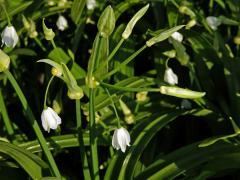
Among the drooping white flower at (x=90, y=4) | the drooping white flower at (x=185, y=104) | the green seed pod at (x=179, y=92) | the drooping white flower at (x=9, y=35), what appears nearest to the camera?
the green seed pod at (x=179, y=92)

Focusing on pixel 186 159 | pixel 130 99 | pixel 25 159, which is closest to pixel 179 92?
pixel 186 159

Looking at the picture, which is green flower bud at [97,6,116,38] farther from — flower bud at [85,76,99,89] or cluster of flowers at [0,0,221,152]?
cluster of flowers at [0,0,221,152]

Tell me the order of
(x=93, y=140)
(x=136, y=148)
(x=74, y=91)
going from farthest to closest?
(x=136, y=148)
(x=93, y=140)
(x=74, y=91)

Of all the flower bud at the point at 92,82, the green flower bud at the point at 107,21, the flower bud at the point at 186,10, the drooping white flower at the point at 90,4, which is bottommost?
the flower bud at the point at 92,82

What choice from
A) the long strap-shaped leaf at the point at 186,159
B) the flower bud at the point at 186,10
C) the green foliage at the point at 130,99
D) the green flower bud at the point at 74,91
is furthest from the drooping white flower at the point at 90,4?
the green flower bud at the point at 74,91

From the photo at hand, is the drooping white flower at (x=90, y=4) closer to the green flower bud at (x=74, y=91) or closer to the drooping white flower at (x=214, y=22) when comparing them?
the drooping white flower at (x=214, y=22)

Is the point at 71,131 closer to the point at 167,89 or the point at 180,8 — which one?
the point at 180,8

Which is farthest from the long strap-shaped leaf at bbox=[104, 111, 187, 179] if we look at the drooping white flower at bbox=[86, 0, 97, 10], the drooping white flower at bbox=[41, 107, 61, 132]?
the drooping white flower at bbox=[86, 0, 97, 10]

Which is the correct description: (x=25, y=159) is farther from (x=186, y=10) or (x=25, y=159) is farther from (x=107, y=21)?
(x=186, y=10)

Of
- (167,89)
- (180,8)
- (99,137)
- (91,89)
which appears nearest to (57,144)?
(99,137)

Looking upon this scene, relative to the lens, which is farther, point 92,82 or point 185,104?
point 185,104
